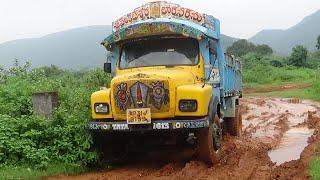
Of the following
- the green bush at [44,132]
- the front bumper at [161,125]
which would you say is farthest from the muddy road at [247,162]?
the front bumper at [161,125]

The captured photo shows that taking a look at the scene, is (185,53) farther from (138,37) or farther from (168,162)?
(168,162)

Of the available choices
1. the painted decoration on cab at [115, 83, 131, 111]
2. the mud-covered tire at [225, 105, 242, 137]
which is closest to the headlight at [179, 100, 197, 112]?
the painted decoration on cab at [115, 83, 131, 111]

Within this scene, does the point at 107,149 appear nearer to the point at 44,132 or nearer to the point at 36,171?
the point at 44,132

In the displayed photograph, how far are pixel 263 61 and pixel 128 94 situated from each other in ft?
184

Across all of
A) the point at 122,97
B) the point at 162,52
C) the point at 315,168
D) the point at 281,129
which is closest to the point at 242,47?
the point at 281,129

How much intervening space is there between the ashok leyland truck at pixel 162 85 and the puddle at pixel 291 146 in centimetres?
165

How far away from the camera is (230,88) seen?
13711 millimetres

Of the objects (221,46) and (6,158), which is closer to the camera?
(6,158)

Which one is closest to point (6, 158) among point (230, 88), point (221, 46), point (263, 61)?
point (221, 46)

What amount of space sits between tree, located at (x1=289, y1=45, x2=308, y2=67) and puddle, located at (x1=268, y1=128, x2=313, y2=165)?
48.9m

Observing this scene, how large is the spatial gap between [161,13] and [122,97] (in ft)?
7.31

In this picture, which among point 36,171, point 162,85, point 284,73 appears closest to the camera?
point 36,171

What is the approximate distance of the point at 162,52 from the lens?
10812mm

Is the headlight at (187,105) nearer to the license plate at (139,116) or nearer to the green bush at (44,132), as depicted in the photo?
the license plate at (139,116)
